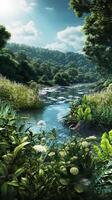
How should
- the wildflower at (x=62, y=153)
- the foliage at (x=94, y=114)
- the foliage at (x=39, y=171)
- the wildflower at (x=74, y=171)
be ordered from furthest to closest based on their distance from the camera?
the foliage at (x=94, y=114), the wildflower at (x=62, y=153), the wildflower at (x=74, y=171), the foliage at (x=39, y=171)

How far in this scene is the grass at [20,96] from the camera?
2197 cm

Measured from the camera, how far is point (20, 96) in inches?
881

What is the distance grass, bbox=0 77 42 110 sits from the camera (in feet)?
72.1

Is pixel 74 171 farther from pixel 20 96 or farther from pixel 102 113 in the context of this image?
pixel 20 96

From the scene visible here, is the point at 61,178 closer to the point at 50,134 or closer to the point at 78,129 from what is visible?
the point at 50,134

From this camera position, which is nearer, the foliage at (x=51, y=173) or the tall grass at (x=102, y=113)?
the foliage at (x=51, y=173)

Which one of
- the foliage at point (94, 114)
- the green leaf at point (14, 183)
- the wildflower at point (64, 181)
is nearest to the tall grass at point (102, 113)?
the foliage at point (94, 114)

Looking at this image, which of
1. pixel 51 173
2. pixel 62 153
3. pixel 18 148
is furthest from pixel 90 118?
pixel 18 148

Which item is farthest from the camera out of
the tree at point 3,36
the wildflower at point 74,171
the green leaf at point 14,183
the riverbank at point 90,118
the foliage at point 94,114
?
the tree at point 3,36

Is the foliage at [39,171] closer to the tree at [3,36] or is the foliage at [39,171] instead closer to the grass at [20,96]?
the grass at [20,96]

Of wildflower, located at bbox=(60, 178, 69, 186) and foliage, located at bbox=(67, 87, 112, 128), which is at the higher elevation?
foliage, located at bbox=(67, 87, 112, 128)

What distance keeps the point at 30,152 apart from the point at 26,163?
1.16ft

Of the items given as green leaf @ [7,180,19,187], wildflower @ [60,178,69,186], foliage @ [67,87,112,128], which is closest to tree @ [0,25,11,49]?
foliage @ [67,87,112,128]

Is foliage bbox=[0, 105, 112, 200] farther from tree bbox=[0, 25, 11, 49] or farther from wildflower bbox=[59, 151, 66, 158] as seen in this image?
tree bbox=[0, 25, 11, 49]
